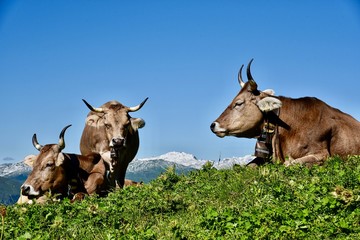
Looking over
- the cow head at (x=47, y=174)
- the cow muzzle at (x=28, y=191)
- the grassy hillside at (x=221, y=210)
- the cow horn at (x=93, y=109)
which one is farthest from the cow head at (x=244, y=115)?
the cow horn at (x=93, y=109)

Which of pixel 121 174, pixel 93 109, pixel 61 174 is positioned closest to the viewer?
pixel 61 174

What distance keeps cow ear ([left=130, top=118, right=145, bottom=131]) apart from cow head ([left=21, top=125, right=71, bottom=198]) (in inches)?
243

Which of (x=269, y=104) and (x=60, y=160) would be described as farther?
(x=269, y=104)

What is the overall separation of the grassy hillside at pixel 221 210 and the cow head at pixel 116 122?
8454 mm

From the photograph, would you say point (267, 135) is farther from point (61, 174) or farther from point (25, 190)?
point (25, 190)

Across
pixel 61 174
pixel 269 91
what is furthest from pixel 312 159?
pixel 61 174

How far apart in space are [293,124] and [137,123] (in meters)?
7.84

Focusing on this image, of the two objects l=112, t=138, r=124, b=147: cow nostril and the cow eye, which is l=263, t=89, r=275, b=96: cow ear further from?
l=112, t=138, r=124, b=147: cow nostril

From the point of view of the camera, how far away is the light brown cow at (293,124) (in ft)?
63.0

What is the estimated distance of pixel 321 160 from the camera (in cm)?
1869

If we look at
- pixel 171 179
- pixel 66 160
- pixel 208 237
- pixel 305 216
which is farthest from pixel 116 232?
pixel 66 160

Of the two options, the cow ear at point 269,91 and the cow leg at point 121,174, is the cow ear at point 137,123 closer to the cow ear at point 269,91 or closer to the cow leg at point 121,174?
the cow leg at point 121,174

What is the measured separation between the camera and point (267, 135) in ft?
65.0

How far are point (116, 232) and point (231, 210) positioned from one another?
1762 millimetres
